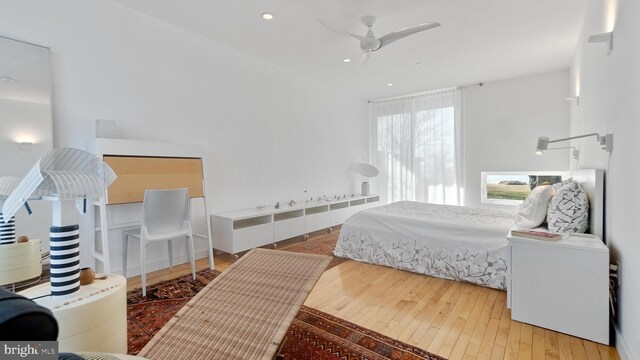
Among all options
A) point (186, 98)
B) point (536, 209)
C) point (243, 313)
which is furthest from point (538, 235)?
point (186, 98)

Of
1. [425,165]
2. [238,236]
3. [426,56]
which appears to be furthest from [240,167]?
[425,165]

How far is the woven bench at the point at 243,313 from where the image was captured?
130cm

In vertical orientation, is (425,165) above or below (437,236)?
above

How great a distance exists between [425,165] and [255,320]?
196 inches

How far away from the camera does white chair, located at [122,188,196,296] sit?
2.48m

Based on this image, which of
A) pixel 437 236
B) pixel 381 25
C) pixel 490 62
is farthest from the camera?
pixel 490 62

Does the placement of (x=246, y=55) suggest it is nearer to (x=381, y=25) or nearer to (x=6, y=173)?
(x=381, y=25)

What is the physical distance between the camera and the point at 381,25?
3092mm

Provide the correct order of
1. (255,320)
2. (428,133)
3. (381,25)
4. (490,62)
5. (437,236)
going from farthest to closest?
(428,133) → (490,62) → (381,25) → (437,236) → (255,320)

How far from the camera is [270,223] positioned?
3725mm

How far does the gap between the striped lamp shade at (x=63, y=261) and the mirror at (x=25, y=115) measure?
1.43 m

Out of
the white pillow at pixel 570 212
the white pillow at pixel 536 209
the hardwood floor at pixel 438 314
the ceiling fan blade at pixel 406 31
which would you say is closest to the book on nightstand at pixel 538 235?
the white pillow at pixel 570 212

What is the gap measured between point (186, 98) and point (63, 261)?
253cm

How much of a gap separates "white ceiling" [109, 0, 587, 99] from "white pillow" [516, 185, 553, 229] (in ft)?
5.84
